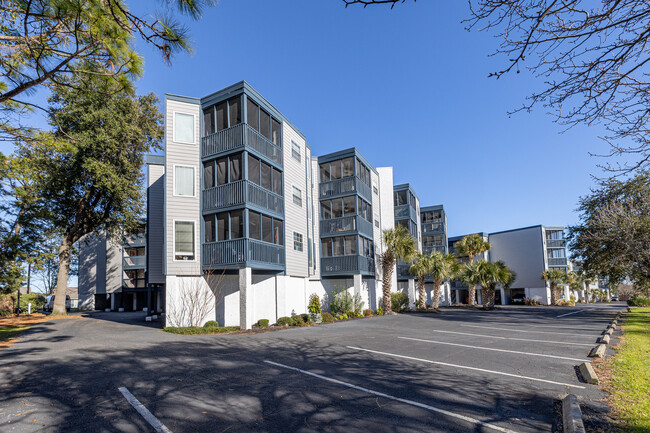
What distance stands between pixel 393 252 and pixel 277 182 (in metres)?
12.3

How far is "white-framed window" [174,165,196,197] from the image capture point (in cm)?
1953

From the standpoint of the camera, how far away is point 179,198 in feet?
63.8

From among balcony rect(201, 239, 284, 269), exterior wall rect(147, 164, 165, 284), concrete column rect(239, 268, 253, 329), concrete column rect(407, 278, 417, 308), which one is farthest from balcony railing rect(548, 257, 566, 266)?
exterior wall rect(147, 164, 165, 284)

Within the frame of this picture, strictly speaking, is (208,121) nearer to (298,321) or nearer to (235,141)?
(235,141)

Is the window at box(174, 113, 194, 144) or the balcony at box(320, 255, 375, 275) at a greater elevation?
the window at box(174, 113, 194, 144)

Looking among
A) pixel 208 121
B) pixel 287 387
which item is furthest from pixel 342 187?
pixel 287 387

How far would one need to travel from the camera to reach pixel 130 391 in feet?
22.1

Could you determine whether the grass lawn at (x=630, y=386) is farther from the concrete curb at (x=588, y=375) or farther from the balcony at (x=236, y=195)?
the balcony at (x=236, y=195)

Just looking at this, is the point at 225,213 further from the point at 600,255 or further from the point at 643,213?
the point at 600,255

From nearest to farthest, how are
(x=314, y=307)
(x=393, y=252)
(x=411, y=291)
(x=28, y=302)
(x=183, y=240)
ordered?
(x=183, y=240) → (x=314, y=307) → (x=393, y=252) → (x=28, y=302) → (x=411, y=291)

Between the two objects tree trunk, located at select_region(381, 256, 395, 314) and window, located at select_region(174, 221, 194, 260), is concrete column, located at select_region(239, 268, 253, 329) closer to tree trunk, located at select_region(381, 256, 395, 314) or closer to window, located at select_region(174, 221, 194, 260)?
window, located at select_region(174, 221, 194, 260)

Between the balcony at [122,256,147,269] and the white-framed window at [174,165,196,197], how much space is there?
92.3 feet

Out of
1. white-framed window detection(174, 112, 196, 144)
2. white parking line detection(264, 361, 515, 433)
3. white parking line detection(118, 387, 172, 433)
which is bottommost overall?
white parking line detection(264, 361, 515, 433)

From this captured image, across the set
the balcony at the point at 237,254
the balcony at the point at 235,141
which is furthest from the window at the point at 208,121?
the balcony at the point at 237,254
